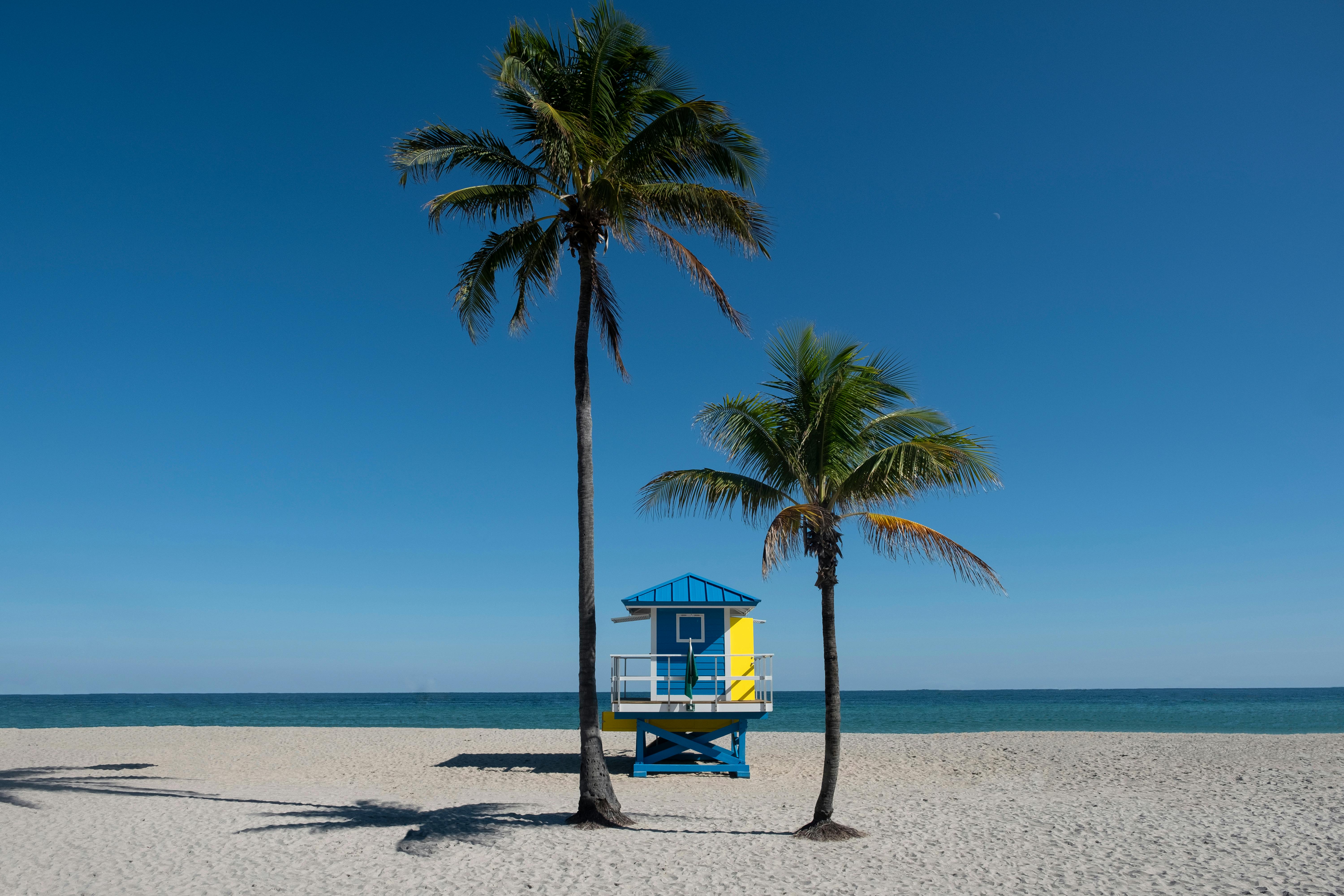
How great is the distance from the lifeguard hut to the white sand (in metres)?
0.81

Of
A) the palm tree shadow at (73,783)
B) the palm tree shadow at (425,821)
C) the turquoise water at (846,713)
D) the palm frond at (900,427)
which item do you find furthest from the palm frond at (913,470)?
the turquoise water at (846,713)

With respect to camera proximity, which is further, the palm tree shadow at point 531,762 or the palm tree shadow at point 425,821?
the palm tree shadow at point 531,762

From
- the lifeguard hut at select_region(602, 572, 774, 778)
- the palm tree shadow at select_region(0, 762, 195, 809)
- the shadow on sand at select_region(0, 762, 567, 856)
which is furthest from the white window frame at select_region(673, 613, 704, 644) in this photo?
the palm tree shadow at select_region(0, 762, 195, 809)

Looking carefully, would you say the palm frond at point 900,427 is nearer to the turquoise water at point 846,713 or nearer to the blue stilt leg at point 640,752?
the blue stilt leg at point 640,752

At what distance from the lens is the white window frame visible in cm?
1662

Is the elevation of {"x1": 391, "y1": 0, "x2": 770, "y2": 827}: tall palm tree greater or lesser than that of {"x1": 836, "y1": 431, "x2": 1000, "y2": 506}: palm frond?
greater

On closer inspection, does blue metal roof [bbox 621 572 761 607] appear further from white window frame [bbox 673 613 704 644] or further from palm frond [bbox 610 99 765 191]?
palm frond [bbox 610 99 765 191]

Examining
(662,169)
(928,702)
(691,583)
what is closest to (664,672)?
(691,583)

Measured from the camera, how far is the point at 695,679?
15.9 m

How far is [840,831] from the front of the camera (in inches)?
388

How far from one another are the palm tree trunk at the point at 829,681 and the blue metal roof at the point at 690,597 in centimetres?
649

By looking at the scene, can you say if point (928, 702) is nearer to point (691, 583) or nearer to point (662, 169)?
point (691, 583)

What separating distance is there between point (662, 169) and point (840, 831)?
850cm

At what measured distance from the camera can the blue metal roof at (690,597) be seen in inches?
650
